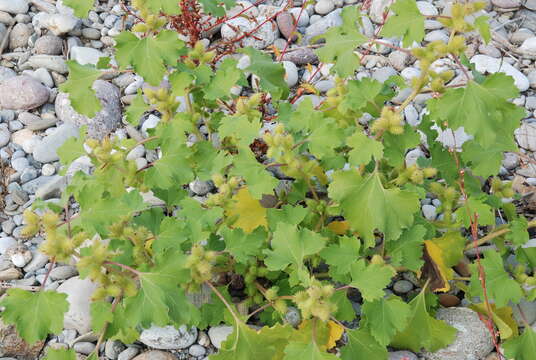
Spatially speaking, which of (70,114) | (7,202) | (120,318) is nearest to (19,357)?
(120,318)

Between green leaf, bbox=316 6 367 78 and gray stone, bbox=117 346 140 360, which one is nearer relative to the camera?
green leaf, bbox=316 6 367 78

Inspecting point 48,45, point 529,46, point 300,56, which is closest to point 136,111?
point 300,56

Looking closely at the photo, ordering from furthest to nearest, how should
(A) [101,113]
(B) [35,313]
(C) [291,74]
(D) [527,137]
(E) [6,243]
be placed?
(C) [291,74] < (A) [101,113] < (D) [527,137] < (E) [6,243] < (B) [35,313]

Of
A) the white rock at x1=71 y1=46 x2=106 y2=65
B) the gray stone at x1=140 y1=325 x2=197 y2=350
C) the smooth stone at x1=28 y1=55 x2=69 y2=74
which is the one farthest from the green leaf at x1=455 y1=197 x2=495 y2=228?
the smooth stone at x1=28 y1=55 x2=69 y2=74

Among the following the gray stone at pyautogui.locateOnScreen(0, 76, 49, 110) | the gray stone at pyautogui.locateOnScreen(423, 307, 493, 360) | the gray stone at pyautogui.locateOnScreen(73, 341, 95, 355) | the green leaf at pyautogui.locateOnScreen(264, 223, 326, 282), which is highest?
the green leaf at pyautogui.locateOnScreen(264, 223, 326, 282)

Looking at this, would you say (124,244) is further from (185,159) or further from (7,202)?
(7,202)

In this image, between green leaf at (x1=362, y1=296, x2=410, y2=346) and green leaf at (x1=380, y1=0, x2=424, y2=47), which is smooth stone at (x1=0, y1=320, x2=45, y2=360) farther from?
green leaf at (x1=380, y1=0, x2=424, y2=47)

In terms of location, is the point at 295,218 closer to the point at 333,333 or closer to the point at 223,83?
the point at 333,333
